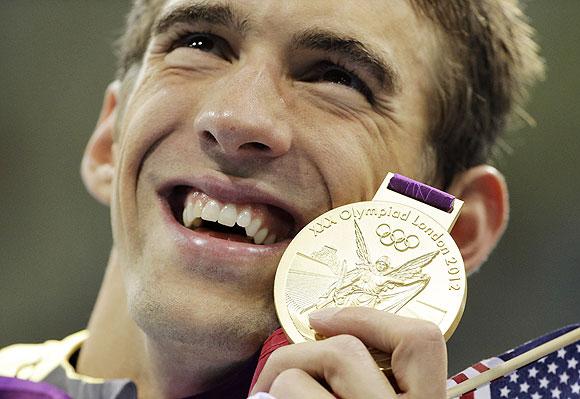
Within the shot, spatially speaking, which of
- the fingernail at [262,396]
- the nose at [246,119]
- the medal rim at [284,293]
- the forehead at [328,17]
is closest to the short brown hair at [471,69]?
the forehead at [328,17]

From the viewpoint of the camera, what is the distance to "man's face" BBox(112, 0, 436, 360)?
1853mm

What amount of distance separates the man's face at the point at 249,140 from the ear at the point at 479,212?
22cm

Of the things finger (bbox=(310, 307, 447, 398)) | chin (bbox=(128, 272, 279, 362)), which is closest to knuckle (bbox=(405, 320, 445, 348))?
finger (bbox=(310, 307, 447, 398))

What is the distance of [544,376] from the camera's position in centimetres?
188

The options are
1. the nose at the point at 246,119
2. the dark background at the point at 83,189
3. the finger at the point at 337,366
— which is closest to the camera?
the finger at the point at 337,366

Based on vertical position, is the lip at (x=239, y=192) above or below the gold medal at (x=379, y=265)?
below

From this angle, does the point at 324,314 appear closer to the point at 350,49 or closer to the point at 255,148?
the point at 255,148

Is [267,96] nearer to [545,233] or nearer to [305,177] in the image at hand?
[305,177]

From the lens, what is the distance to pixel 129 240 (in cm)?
205

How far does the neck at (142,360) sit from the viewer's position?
203cm

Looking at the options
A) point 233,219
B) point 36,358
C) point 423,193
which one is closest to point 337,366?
point 423,193

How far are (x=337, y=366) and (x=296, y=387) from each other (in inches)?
2.8

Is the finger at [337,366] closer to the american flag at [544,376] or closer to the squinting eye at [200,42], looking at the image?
the american flag at [544,376]

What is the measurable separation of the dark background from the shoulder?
2.00m
